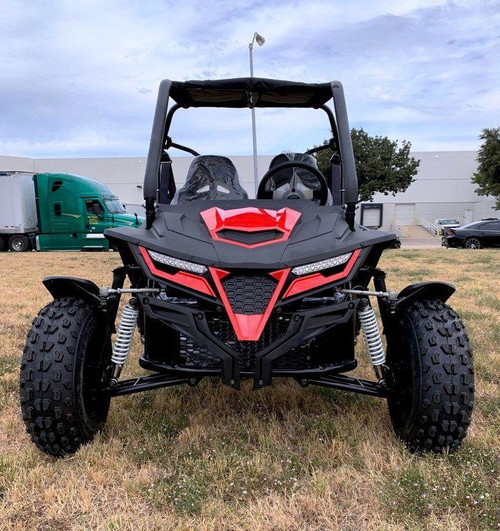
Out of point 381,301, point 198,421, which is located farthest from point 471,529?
point 198,421

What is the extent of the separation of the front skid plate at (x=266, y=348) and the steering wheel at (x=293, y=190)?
1174 millimetres

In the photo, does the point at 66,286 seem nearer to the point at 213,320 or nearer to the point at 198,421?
the point at 213,320

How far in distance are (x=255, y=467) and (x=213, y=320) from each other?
0.71 metres

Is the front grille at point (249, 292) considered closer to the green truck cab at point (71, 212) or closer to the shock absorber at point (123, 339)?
the shock absorber at point (123, 339)

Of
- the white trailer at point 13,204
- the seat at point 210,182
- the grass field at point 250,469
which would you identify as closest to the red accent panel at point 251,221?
the seat at point 210,182

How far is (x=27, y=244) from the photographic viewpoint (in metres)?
21.6

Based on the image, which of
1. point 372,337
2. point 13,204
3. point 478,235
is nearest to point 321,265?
point 372,337

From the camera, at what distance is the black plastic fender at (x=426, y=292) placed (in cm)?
255

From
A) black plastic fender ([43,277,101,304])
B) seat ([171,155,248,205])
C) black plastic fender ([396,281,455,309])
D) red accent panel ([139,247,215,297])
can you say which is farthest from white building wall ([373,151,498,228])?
red accent panel ([139,247,215,297])

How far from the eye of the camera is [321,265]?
2.35 m

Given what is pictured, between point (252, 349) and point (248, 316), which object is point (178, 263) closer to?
point (248, 316)

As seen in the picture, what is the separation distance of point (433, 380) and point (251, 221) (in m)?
1.13

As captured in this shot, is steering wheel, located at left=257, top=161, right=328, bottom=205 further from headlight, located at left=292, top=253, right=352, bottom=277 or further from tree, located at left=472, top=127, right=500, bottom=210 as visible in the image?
tree, located at left=472, top=127, right=500, bottom=210

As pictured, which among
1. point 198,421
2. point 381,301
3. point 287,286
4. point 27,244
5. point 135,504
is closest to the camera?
point 135,504
